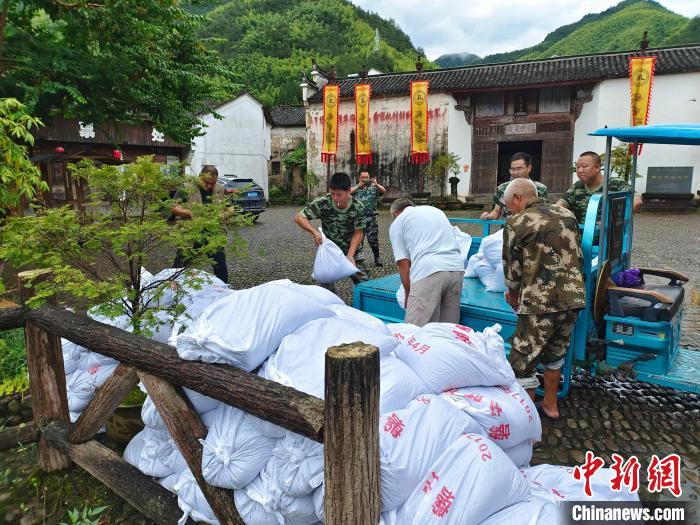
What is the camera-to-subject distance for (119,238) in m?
3.05

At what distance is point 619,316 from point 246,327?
104 inches

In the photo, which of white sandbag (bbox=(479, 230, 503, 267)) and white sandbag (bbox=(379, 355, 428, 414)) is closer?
white sandbag (bbox=(379, 355, 428, 414))

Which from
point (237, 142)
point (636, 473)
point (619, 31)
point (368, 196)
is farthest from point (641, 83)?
point (619, 31)

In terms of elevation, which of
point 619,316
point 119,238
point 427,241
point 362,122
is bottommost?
point 619,316

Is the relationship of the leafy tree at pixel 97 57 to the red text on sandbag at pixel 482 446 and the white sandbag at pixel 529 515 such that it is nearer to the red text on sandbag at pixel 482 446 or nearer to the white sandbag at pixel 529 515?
the red text on sandbag at pixel 482 446

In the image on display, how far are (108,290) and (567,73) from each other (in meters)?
21.1

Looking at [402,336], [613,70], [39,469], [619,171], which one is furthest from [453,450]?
[613,70]

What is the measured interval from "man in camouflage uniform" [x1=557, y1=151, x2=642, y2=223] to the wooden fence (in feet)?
10.8

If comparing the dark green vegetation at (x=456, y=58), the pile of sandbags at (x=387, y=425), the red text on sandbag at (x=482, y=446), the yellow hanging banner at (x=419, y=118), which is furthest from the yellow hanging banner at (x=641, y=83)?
the dark green vegetation at (x=456, y=58)

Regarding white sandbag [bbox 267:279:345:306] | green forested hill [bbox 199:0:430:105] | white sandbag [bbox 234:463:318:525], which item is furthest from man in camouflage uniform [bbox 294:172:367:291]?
green forested hill [bbox 199:0:430:105]

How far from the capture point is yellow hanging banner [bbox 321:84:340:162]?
2261 centimetres

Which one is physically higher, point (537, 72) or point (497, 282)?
point (537, 72)

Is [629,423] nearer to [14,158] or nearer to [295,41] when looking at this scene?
[14,158]

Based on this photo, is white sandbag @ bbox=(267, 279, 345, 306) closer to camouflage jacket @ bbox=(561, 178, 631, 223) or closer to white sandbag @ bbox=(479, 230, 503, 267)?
white sandbag @ bbox=(479, 230, 503, 267)
